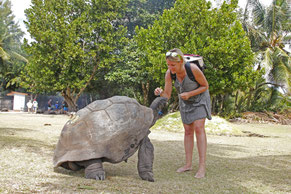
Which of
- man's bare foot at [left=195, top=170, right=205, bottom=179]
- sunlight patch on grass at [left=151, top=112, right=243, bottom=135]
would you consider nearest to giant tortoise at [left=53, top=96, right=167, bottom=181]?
man's bare foot at [left=195, top=170, right=205, bottom=179]

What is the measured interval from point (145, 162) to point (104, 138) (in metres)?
0.58

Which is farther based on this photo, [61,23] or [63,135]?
[61,23]

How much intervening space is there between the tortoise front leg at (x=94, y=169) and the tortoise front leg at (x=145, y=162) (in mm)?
451

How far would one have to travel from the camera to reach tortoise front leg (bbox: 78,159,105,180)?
119 inches

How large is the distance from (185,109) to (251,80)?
13.2 metres

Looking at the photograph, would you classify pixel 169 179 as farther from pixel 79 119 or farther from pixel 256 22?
pixel 256 22

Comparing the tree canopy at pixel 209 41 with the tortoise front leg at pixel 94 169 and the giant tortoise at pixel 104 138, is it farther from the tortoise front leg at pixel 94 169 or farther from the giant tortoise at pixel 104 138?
the tortoise front leg at pixel 94 169

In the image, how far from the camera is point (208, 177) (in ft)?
11.8

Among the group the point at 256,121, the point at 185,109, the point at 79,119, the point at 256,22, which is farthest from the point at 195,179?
the point at 256,22

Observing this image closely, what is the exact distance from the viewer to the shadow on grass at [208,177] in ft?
9.40

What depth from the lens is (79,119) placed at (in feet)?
10.5

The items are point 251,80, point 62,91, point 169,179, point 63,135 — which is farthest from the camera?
point 62,91

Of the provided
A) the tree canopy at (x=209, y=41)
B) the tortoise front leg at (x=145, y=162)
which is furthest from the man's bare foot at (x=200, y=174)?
the tree canopy at (x=209, y=41)

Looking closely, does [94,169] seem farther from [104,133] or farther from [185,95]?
[185,95]
